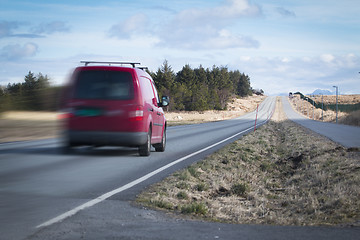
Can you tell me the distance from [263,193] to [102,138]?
15.6 ft

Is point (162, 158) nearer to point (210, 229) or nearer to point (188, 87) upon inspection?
point (210, 229)

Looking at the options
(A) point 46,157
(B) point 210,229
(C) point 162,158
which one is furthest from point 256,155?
(B) point 210,229

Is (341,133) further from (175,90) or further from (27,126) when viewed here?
(175,90)

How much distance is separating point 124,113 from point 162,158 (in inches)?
82.4

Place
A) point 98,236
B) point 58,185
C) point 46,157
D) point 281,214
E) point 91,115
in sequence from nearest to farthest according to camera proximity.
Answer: point 98,236 → point 281,214 → point 58,185 → point 91,115 → point 46,157

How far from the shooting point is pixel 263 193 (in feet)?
28.4

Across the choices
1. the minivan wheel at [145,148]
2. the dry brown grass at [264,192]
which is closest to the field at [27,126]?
the minivan wheel at [145,148]

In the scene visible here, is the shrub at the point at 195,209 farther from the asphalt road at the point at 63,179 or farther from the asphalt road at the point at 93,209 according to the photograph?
the asphalt road at the point at 63,179

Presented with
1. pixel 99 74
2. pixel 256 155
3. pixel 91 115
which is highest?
pixel 99 74

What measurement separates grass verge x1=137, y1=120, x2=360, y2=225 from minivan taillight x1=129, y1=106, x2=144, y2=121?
201cm

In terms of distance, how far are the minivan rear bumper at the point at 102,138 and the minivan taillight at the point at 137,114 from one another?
0.40 m

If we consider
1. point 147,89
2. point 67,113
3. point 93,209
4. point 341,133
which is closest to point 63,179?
point 93,209

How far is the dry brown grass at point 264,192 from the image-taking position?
625 centimetres

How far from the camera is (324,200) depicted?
7.49m
